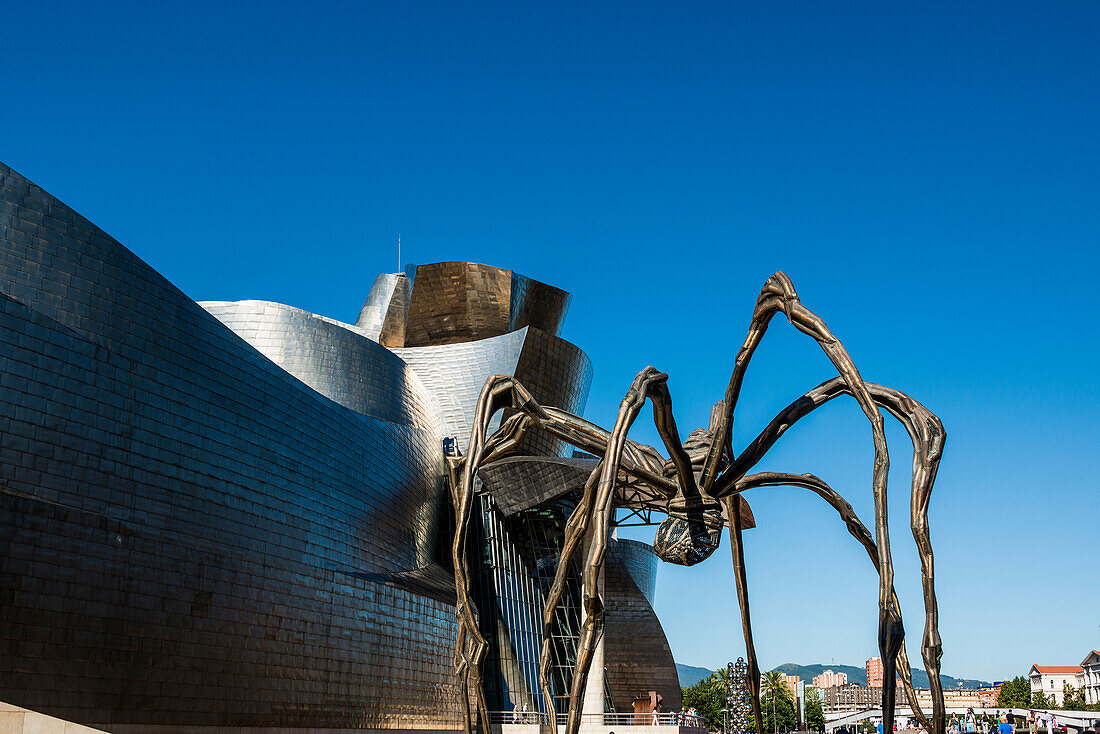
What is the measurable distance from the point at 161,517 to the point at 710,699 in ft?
284

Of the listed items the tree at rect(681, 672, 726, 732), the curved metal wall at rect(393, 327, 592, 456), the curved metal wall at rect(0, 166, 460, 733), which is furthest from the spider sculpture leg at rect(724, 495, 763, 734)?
the tree at rect(681, 672, 726, 732)

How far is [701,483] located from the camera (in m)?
14.1

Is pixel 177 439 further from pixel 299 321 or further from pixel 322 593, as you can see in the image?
pixel 299 321

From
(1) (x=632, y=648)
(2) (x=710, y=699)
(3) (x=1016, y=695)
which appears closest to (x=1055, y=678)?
(3) (x=1016, y=695)

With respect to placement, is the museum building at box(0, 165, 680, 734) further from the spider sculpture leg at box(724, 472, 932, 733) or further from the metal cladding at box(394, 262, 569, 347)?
the spider sculpture leg at box(724, 472, 932, 733)

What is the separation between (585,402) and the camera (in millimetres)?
43344

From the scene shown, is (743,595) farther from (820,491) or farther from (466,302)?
(466,302)

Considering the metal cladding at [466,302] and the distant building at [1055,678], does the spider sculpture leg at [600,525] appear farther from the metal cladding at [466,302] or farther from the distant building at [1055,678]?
the distant building at [1055,678]

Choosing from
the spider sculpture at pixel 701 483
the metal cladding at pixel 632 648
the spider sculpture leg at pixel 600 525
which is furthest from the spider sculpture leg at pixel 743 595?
the metal cladding at pixel 632 648

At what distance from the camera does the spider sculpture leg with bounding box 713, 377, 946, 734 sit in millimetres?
8883

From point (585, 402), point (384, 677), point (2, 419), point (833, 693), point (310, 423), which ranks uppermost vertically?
point (585, 402)

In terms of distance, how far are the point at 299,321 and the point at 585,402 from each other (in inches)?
550

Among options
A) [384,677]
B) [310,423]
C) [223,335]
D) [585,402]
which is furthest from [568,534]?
[585,402]

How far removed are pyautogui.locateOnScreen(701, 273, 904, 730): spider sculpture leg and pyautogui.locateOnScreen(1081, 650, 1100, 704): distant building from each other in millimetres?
140771
